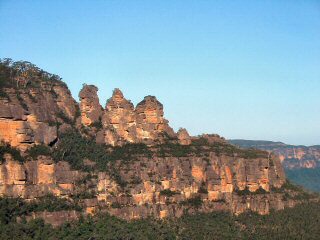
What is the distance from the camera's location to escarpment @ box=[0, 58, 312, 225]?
78.3 meters

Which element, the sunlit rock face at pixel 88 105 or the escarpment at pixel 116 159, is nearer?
the escarpment at pixel 116 159

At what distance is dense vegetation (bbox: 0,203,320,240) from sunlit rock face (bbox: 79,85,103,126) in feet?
60.3

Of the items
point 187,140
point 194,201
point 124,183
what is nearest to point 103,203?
point 124,183

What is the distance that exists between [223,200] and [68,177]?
86.6ft

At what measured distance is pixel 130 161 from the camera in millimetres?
90688

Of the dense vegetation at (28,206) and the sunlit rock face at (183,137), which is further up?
the sunlit rock face at (183,137)

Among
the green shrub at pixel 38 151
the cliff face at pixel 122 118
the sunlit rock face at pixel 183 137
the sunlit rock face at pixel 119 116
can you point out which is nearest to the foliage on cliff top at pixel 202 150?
the sunlit rock face at pixel 183 137

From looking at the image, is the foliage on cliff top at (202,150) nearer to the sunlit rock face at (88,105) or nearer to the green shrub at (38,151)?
the sunlit rock face at (88,105)

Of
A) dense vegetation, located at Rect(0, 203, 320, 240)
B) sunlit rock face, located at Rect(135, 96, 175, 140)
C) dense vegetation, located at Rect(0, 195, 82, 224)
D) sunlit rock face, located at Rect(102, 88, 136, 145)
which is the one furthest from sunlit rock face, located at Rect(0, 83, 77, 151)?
sunlit rock face, located at Rect(135, 96, 175, 140)

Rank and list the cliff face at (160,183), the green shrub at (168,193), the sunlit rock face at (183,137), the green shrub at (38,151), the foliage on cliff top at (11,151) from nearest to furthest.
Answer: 1. the foliage on cliff top at (11,151)
2. the cliff face at (160,183)
3. the green shrub at (38,151)
4. the green shrub at (168,193)
5. the sunlit rock face at (183,137)

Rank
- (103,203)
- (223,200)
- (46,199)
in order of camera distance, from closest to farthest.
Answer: (46,199)
(103,203)
(223,200)

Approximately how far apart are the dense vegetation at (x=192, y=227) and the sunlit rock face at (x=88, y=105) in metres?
18.4

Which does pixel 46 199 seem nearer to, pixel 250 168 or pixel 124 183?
pixel 124 183

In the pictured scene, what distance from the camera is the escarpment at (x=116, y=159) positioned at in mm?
78312
